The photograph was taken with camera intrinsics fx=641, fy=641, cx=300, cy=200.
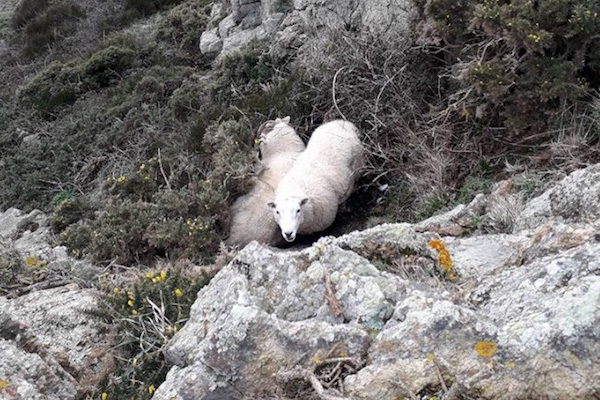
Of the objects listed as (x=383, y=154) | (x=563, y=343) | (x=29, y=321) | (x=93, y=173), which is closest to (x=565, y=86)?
(x=383, y=154)

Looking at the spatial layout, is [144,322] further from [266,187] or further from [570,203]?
[266,187]

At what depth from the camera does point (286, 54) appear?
10258 mm

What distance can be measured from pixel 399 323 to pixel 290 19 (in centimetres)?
870

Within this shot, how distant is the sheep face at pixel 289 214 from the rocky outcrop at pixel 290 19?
2.72m

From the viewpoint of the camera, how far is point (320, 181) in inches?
291

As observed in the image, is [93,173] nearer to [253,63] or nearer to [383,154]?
[253,63]

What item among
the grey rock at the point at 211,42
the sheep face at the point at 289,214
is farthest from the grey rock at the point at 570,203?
the grey rock at the point at 211,42

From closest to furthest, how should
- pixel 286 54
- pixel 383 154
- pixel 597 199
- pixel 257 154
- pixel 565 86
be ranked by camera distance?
pixel 597 199 < pixel 565 86 < pixel 383 154 < pixel 257 154 < pixel 286 54

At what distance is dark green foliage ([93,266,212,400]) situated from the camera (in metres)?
3.52

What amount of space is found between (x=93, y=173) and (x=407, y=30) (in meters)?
5.66

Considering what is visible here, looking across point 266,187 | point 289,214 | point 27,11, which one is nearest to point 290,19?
point 266,187

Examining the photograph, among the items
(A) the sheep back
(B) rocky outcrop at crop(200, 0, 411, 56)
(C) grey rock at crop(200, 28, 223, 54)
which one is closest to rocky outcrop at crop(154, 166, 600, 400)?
(A) the sheep back

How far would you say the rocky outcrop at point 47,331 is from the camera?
3.29m

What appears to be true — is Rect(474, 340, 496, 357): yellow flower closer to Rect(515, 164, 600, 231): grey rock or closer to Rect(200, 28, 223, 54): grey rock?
Rect(515, 164, 600, 231): grey rock
